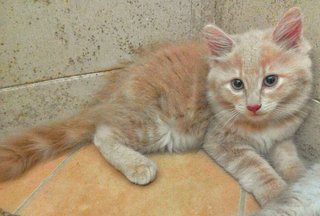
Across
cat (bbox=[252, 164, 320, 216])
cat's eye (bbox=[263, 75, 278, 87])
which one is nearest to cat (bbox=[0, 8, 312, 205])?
cat's eye (bbox=[263, 75, 278, 87])

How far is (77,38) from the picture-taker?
A: 1960 millimetres

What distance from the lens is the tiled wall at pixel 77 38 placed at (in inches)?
73.0

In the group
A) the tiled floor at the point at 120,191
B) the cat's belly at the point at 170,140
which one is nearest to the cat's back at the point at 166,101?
the cat's belly at the point at 170,140

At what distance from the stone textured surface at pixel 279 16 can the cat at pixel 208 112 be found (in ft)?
0.19

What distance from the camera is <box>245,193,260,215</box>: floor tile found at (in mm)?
1562

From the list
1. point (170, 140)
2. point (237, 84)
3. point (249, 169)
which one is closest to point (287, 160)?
point (249, 169)

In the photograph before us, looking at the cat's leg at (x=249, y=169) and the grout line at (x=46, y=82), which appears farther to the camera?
the grout line at (x=46, y=82)

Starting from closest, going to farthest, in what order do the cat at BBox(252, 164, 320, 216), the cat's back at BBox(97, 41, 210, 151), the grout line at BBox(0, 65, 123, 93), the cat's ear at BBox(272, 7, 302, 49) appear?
the cat at BBox(252, 164, 320, 216) < the cat's ear at BBox(272, 7, 302, 49) < the cat's back at BBox(97, 41, 210, 151) < the grout line at BBox(0, 65, 123, 93)

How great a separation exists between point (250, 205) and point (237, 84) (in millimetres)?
471

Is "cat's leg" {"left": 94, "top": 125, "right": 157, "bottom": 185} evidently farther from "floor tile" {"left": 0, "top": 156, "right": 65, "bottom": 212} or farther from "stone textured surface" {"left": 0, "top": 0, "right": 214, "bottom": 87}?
"stone textured surface" {"left": 0, "top": 0, "right": 214, "bottom": 87}

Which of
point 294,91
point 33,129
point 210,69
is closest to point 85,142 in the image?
point 33,129

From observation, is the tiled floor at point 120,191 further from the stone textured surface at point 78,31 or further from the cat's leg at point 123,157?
the stone textured surface at point 78,31

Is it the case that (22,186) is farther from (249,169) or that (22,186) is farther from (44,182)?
(249,169)

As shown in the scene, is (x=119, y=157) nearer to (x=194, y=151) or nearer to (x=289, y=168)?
(x=194, y=151)
